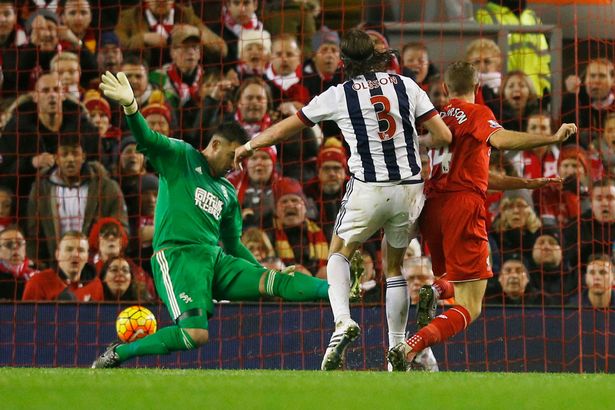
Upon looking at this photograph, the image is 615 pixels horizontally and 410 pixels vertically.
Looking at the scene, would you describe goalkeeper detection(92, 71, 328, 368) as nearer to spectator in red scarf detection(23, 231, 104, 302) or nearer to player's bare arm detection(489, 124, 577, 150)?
player's bare arm detection(489, 124, 577, 150)

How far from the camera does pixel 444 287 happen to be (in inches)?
298

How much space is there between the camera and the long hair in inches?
288

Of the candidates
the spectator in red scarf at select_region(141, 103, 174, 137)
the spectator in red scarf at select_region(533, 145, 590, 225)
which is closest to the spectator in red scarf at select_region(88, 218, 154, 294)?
the spectator in red scarf at select_region(141, 103, 174, 137)

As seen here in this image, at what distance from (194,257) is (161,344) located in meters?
0.57

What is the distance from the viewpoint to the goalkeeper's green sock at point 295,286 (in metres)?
7.69

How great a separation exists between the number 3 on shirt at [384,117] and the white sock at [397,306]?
853 mm

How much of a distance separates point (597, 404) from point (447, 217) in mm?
2478

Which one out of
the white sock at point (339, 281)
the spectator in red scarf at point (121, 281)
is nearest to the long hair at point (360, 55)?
the white sock at point (339, 281)

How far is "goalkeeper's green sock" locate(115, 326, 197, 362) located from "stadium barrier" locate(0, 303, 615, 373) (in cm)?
202

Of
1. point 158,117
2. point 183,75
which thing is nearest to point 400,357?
point 158,117

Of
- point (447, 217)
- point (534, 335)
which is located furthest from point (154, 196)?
point (447, 217)

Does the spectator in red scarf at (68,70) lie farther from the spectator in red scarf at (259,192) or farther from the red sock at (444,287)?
the red sock at (444,287)

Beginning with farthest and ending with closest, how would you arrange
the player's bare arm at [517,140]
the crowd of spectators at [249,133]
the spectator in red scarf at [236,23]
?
1. the spectator in red scarf at [236,23]
2. the crowd of spectators at [249,133]
3. the player's bare arm at [517,140]

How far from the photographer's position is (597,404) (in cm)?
521
